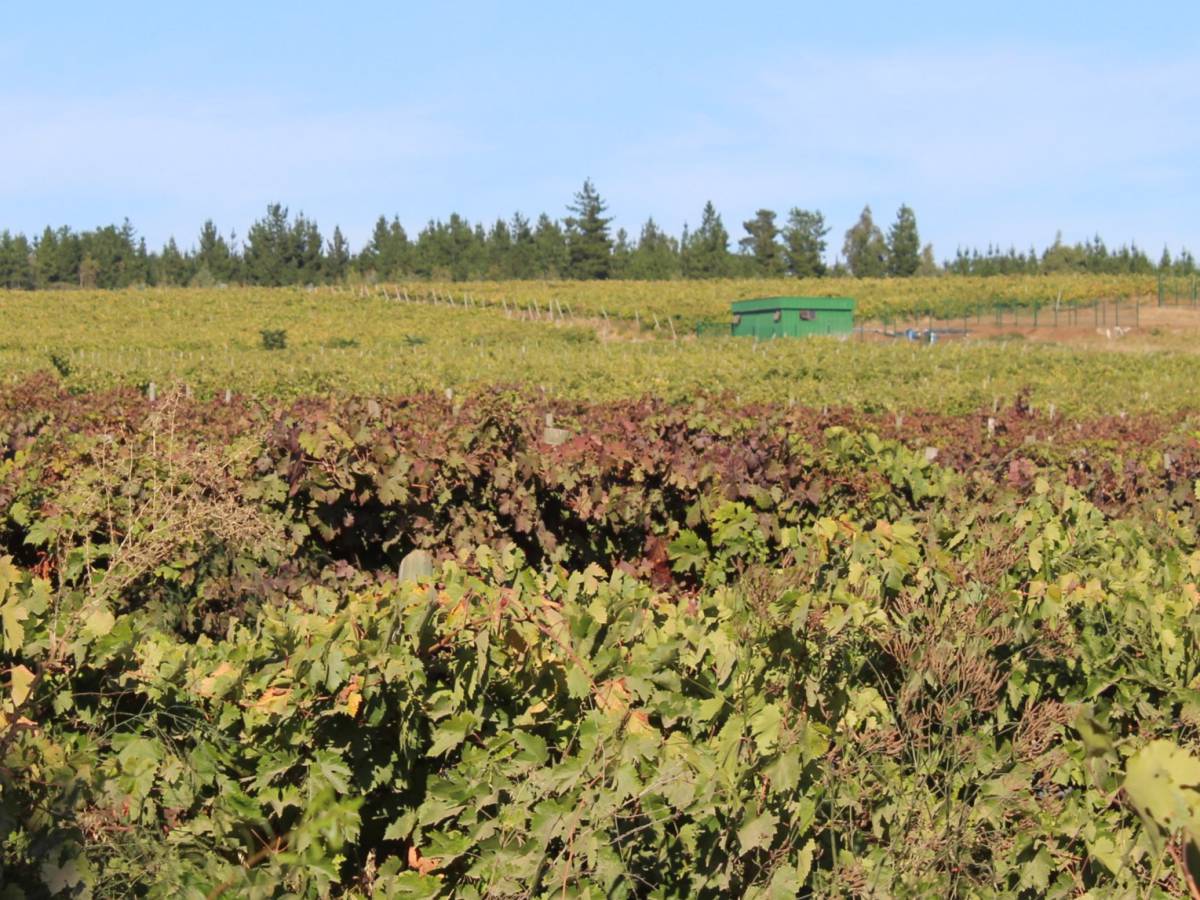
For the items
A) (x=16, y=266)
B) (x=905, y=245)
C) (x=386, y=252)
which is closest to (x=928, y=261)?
(x=905, y=245)

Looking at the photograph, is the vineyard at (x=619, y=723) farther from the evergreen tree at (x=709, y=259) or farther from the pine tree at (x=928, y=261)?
the pine tree at (x=928, y=261)

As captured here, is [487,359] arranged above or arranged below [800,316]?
below

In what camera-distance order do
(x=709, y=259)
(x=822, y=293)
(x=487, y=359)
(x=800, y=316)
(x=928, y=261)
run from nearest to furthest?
(x=487, y=359), (x=800, y=316), (x=822, y=293), (x=709, y=259), (x=928, y=261)

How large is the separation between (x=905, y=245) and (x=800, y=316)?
241ft

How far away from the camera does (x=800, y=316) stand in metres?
49.4

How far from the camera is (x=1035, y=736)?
3.41m

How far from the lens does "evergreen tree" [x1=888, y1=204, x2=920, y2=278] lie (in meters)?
118

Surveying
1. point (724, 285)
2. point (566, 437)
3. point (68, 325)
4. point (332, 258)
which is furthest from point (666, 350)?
point (332, 258)

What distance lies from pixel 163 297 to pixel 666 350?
127ft

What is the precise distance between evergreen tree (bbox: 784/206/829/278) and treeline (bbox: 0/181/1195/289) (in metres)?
0.16

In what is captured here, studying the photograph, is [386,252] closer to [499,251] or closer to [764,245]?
[499,251]

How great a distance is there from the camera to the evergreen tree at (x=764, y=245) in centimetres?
11088

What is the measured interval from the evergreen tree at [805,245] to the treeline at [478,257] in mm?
155

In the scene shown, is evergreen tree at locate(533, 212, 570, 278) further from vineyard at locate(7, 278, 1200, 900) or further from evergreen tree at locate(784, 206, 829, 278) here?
vineyard at locate(7, 278, 1200, 900)
